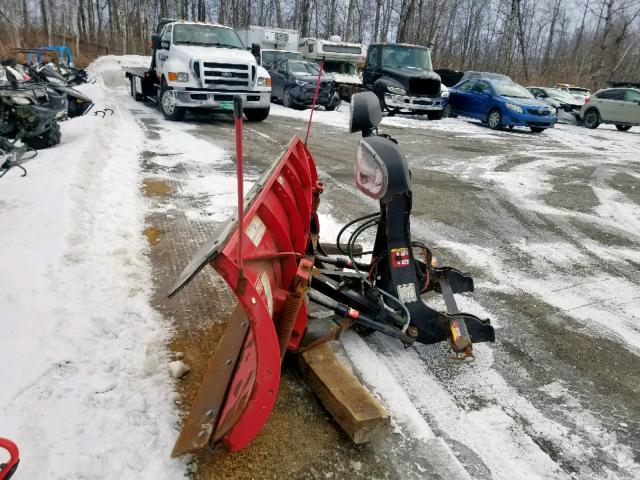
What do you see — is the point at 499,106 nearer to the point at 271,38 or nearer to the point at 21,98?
the point at 271,38

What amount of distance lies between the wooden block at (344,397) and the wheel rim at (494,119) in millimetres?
14692

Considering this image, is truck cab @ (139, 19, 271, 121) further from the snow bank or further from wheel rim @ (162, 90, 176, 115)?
the snow bank

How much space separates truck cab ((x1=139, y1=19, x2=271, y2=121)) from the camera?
10953 millimetres

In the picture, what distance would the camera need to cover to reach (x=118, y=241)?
14.7 feet

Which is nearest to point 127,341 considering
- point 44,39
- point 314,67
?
point 314,67

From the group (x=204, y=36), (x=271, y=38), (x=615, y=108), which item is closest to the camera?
(x=204, y=36)

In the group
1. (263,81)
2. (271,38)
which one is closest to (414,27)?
(271,38)

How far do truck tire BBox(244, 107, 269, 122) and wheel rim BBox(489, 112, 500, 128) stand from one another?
7.63 m

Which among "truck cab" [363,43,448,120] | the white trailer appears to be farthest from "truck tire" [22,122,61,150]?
the white trailer

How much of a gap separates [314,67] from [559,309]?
49.2 feet

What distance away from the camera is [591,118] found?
19125 millimetres

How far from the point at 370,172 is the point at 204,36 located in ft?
35.8

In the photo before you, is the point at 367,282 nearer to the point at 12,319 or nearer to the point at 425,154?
the point at 12,319

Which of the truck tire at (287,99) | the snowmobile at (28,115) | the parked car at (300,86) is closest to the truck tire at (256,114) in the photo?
the parked car at (300,86)
